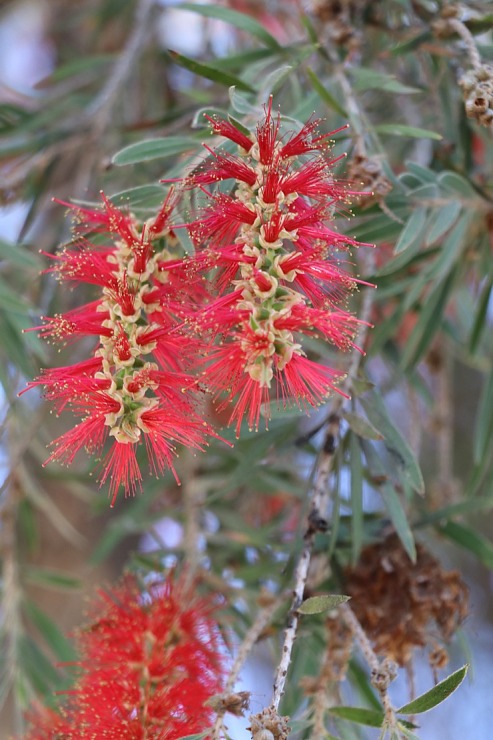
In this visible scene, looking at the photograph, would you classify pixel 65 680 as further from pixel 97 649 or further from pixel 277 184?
pixel 277 184

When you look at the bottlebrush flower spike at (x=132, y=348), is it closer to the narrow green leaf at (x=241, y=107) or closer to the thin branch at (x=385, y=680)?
the narrow green leaf at (x=241, y=107)

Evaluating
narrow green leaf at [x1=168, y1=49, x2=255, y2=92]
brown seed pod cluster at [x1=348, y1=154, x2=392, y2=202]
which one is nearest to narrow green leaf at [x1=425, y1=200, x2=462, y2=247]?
brown seed pod cluster at [x1=348, y1=154, x2=392, y2=202]

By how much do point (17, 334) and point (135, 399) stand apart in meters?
0.53

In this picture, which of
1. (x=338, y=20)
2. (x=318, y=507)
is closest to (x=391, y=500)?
(x=318, y=507)

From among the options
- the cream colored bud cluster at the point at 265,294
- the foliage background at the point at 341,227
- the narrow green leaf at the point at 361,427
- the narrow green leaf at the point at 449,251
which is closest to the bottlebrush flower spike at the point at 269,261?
the cream colored bud cluster at the point at 265,294

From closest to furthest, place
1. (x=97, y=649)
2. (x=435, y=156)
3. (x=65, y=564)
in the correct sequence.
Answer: (x=97, y=649)
(x=435, y=156)
(x=65, y=564)

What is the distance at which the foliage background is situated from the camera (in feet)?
4.00

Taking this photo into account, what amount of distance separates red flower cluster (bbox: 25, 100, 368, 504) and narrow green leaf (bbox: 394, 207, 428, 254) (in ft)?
0.49

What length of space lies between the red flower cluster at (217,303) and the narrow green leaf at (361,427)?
22 centimetres

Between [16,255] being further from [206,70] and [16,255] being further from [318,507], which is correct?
[318,507]

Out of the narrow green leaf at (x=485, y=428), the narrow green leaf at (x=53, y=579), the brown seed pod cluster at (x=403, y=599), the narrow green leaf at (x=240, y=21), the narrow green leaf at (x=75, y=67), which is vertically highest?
the narrow green leaf at (x=75, y=67)

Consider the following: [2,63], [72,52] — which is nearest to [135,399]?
[72,52]

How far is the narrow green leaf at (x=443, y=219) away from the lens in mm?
1185

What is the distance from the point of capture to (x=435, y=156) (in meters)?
1.41
